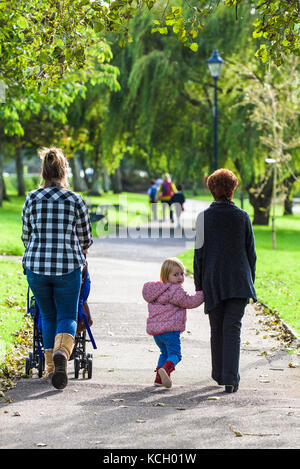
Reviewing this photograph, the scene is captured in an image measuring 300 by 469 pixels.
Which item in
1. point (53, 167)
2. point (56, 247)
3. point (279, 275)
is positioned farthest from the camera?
point (279, 275)

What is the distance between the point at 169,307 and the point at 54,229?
3.93ft

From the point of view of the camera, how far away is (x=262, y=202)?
33000 mm

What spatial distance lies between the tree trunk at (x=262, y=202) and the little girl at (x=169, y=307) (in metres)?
23.7

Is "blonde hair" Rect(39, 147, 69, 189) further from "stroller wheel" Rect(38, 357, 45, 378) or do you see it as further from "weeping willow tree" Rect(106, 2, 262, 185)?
"weeping willow tree" Rect(106, 2, 262, 185)

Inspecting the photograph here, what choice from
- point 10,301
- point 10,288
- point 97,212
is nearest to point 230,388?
point 10,301

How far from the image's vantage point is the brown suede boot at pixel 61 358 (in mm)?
6355

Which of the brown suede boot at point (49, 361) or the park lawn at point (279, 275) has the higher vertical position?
the brown suede boot at point (49, 361)

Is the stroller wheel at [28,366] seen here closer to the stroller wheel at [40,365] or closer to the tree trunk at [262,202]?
the stroller wheel at [40,365]

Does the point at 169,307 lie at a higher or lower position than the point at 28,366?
higher

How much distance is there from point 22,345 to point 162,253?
38.5 feet

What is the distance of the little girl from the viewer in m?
6.89

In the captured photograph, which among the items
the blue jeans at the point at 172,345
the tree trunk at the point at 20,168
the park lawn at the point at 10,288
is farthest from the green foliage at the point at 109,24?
the tree trunk at the point at 20,168

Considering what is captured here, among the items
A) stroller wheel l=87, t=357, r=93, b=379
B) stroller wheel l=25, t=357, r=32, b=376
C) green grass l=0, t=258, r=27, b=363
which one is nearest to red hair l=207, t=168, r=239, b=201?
stroller wheel l=87, t=357, r=93, b=379

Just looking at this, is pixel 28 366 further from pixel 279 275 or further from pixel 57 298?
pixel 279 275
